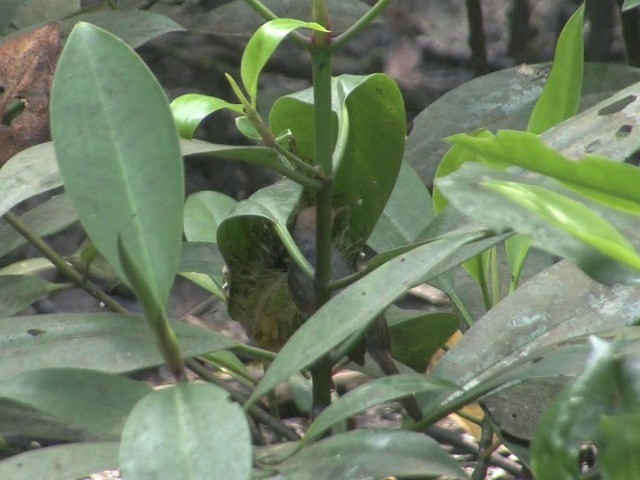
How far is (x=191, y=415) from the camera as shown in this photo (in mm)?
420

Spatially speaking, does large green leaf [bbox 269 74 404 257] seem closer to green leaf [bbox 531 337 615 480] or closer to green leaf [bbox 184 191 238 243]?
green leaf [bbox 184 191 238 243]

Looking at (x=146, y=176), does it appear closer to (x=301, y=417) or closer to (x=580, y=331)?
(x=580, y=331)

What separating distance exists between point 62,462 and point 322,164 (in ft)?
0.76

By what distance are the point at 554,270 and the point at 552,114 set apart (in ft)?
0.44

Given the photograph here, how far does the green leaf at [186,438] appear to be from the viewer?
379 millimetres

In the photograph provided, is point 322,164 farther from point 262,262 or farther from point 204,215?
point 204,215

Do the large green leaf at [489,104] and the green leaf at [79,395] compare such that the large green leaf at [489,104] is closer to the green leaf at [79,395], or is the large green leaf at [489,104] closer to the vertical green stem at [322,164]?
the vertical green stem at [322,164]

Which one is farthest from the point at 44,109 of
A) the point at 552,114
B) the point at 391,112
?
the point at 552,114

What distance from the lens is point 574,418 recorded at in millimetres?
351

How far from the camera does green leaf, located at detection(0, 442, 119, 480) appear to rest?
17.1 inches

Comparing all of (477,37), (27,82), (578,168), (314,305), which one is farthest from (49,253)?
(477,37)

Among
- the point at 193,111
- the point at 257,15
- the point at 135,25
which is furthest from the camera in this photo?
the point at 257,15

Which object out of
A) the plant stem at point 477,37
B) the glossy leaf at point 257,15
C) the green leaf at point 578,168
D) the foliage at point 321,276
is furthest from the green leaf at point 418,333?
the plant stem at point 477,37

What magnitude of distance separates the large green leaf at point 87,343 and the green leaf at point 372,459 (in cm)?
11
